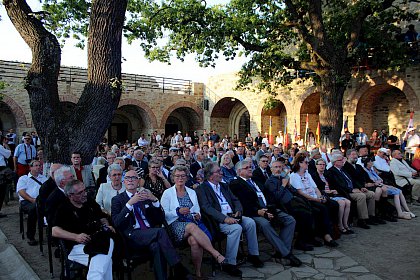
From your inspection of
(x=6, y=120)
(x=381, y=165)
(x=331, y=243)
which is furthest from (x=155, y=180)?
(x=6, y=120)

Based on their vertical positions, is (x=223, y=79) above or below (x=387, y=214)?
above

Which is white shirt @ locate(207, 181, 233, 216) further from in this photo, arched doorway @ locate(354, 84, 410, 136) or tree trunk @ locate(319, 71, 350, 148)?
arched doorway @ locate(354, 84, 410, 136)

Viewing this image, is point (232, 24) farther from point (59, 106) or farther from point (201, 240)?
point (201, 240)

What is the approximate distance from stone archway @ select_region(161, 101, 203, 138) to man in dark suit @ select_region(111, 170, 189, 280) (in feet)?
57.9

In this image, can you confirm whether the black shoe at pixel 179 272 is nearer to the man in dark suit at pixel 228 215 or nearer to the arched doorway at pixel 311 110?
the man in dark suit at pixel 228 215

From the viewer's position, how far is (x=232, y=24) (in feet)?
34.6

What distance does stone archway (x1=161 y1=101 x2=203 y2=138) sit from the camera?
21484 millimetres

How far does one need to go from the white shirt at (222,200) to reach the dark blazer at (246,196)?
11.2 inches

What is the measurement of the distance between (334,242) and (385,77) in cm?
1029

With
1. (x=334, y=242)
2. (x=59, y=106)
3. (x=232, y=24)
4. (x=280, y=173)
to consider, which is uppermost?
(x=232, y=24)

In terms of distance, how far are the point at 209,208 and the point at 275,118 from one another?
15090 mm

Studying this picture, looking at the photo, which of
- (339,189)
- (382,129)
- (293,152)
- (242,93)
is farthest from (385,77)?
(339,189)

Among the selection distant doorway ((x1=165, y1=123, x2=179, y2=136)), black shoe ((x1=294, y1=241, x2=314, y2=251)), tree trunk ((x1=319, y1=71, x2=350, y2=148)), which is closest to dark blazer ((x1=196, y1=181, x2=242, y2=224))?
black shoe ((x1=294, y1=241, x2=314, y2=251))

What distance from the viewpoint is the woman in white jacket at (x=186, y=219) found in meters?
3.64
